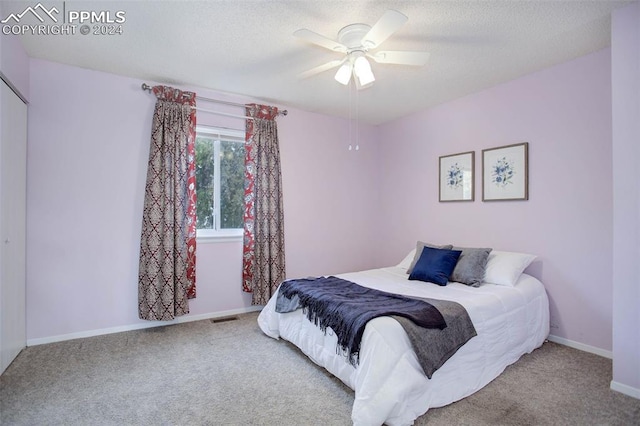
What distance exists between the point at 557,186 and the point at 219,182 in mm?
3435

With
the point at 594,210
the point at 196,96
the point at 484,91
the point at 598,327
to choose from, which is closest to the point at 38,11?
the point at 196,96

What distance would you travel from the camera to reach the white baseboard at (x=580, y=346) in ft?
8.71

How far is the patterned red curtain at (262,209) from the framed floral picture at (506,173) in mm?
2321

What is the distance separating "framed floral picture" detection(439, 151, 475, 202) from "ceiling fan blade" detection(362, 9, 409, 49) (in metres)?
2.02

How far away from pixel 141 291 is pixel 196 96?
2106 millimetres

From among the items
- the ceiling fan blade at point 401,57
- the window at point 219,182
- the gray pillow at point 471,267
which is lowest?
the gray pillow at point 471,267

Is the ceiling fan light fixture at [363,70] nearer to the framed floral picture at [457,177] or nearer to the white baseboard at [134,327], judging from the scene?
the framed floral picture at [457,177]

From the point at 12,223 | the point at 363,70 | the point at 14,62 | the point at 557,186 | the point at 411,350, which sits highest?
the point at 14,62

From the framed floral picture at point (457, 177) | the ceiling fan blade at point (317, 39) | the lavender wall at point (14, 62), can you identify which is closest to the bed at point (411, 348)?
the framed floral picture at point (457, 177)

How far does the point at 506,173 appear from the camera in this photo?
3.34 meters

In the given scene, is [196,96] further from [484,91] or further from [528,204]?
[528,204]

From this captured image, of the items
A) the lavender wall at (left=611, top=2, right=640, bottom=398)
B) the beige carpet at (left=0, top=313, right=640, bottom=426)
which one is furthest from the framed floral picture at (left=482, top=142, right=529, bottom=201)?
the beige carpet at (left=0, top=313, right=640, bottom=426)

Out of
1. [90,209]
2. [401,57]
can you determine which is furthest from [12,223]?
[401,57]

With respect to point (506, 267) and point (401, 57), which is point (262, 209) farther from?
point (506, 267)
